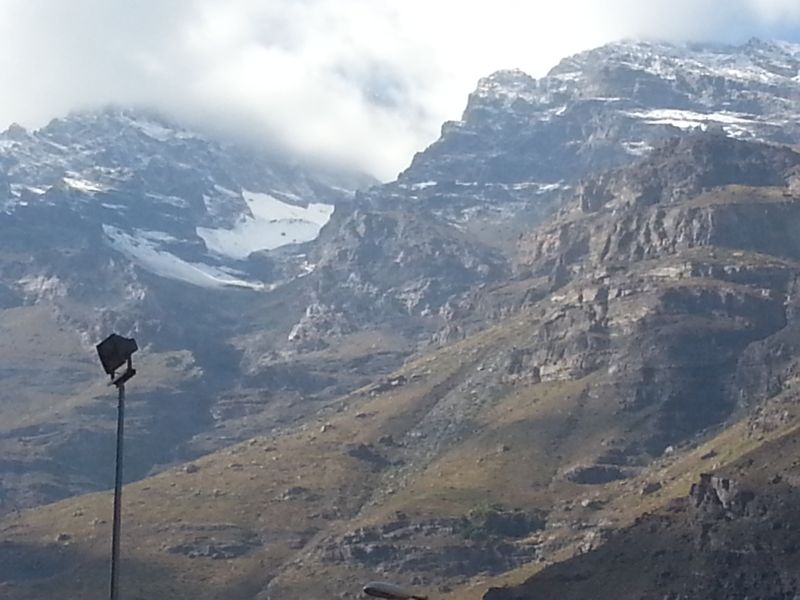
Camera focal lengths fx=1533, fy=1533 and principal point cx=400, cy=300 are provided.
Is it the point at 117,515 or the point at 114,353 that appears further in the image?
the point at 117,515

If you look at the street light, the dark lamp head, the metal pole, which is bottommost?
the street light

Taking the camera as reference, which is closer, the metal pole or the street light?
the metal pole

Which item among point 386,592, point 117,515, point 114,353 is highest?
point 114,353

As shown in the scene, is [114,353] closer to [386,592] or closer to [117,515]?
[117,515]

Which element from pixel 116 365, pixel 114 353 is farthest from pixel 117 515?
pixel 114 353

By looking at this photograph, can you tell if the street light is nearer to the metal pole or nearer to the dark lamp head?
the metal pole

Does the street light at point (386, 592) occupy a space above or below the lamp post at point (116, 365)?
below

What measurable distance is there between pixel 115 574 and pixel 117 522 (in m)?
1.93

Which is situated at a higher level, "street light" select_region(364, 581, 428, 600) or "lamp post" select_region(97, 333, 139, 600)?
"lamp post" select_region(97, 333, 139, 600)

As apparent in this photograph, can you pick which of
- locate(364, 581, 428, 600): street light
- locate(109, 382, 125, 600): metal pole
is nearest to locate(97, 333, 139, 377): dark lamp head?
locate(109, 382, 125, 600): metal pole

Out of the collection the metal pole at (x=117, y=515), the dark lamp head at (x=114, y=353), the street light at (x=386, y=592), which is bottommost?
the street light at (x=386, y=592)

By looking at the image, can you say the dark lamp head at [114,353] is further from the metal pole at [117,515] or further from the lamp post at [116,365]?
the metal pole at [117,515]

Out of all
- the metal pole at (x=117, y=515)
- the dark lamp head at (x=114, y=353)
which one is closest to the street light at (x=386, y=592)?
the metal pole at (x=117, y=515)

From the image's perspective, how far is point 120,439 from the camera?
46.1m
